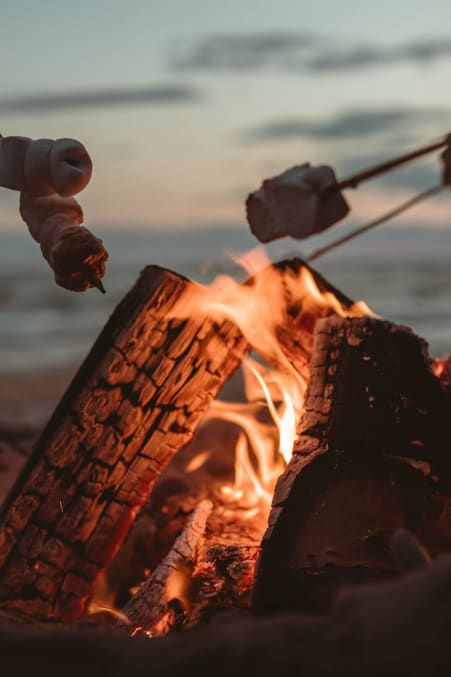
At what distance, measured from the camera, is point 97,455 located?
3.25 m

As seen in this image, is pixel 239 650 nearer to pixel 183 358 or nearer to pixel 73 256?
pixel 73 256

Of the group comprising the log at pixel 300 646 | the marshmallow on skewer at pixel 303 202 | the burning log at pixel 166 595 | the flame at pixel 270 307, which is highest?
the marshmallow on skewer at pixel 303 202

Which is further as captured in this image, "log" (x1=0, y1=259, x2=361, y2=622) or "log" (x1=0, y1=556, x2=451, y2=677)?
"log" (x1=0, y1=259, x2=361, y2=622)

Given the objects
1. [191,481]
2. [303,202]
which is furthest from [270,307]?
[191,481]

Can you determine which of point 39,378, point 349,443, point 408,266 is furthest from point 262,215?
point 408,266

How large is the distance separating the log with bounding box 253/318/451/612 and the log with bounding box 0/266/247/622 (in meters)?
0.64

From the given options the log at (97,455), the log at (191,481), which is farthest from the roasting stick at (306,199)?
the log at (191,481)

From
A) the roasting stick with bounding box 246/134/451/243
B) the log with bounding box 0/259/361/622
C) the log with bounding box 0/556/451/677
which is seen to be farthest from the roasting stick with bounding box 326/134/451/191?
the log with bounding box 0/259/361/622

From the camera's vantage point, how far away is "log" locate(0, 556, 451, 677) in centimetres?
134

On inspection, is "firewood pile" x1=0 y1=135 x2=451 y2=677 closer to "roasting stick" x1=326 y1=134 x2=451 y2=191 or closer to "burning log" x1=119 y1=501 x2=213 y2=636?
"burning log" x1=119 y1=501 x2=213 y2=636

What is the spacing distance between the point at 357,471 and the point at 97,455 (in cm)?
106

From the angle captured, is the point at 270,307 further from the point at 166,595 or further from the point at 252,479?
the point at 166,595

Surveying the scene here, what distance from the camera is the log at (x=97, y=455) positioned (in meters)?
3.21

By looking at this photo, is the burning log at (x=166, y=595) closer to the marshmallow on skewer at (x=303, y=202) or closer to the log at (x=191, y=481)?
the log at (x=191, y=481)
